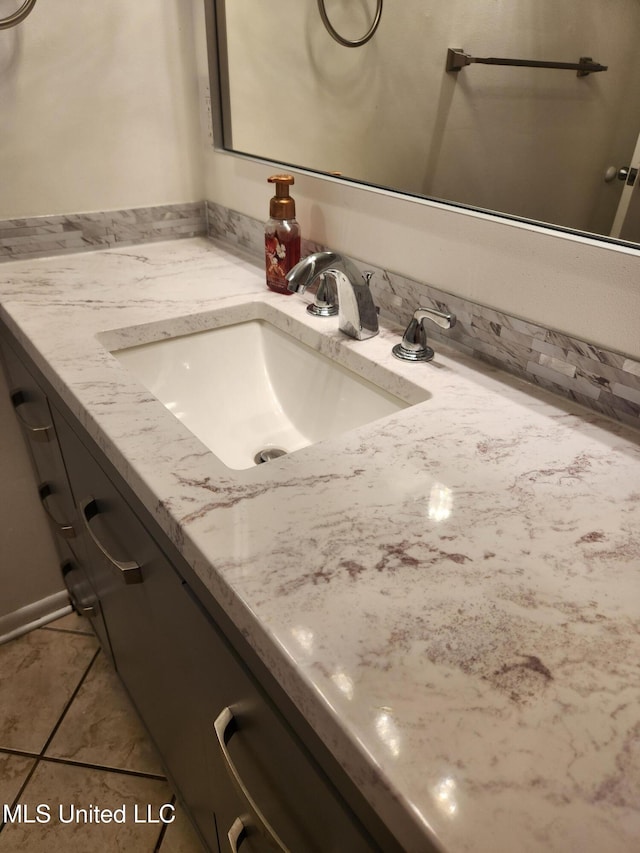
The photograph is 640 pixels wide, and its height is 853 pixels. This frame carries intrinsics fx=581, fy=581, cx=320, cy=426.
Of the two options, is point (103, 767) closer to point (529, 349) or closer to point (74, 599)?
point (74, 599)

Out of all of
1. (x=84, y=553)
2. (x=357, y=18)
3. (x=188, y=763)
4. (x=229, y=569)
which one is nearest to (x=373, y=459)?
(x=229, y=569)

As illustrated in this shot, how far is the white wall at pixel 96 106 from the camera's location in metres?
1.09

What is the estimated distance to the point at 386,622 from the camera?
0.45 m

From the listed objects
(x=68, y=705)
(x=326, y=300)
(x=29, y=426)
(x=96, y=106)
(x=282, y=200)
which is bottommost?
(x=68, y=705)

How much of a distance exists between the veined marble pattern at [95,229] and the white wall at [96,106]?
22 millimetres

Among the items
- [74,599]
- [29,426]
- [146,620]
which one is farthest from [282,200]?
[74,599]

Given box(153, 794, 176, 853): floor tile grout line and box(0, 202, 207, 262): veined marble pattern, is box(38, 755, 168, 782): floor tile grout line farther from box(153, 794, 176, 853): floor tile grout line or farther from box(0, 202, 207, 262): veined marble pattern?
box(0, 202, 207, 262): veined marble pattern

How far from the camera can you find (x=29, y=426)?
107 cm

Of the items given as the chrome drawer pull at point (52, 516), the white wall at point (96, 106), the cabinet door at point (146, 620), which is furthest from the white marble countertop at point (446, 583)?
the white wall at point (96, 106)

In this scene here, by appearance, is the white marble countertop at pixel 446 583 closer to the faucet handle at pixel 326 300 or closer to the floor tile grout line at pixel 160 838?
the faucet handle at pixel 326 300

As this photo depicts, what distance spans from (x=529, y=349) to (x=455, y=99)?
1.48ft

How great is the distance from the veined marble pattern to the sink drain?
0.70 m

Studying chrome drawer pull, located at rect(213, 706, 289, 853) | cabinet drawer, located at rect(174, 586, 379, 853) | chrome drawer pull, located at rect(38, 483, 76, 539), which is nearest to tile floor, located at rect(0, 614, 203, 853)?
chrome drawer pull, located at rect(38, 483, 76, 539)

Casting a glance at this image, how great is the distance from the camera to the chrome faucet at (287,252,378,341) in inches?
32.7
